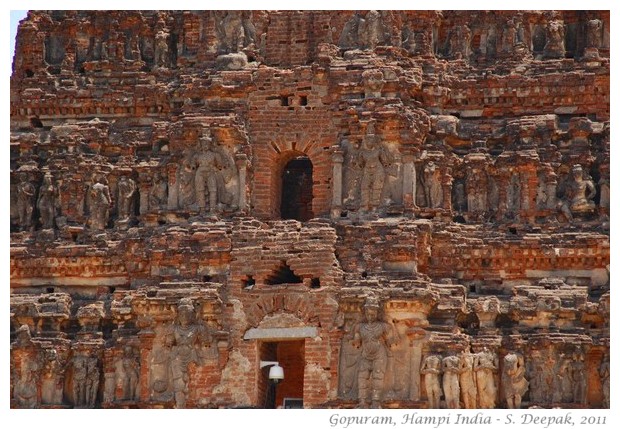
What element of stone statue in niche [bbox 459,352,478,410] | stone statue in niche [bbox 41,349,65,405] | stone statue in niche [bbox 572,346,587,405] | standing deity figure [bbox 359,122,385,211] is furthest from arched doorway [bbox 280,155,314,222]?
stone statue in niche [bbox 572,346,587,405]

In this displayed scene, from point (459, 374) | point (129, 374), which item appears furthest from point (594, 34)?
point (129, 374)

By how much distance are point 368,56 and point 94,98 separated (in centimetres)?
540

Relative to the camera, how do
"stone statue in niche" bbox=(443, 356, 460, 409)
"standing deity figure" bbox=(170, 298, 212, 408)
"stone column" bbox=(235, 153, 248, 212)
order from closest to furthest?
"stone statue in niche" bbox=(443, 356, 460, 409) → "standing deity figure" bbox=(170, 298, 212, 408) → "stone column" bbox=(235, 153, 248, 212)

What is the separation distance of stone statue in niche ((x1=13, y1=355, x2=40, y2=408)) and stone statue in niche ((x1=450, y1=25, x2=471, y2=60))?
9.85 meters

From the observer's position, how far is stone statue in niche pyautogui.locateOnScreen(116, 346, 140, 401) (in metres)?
33.3

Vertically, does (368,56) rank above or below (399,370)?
above

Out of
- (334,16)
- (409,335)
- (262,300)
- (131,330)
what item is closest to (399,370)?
(409,335)

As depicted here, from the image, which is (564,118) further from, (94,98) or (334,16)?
(94,98)

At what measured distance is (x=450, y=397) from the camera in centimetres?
3216

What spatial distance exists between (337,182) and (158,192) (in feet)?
11.3

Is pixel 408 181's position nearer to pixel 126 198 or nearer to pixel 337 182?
pixel 337 182

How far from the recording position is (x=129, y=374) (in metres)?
33.4

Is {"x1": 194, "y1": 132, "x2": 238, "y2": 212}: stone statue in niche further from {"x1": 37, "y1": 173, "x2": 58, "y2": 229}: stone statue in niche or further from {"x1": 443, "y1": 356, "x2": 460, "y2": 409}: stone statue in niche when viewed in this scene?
{"x1": 443, "y1": 356, "x2": 460, "y2": 409}: stone statue in niche
